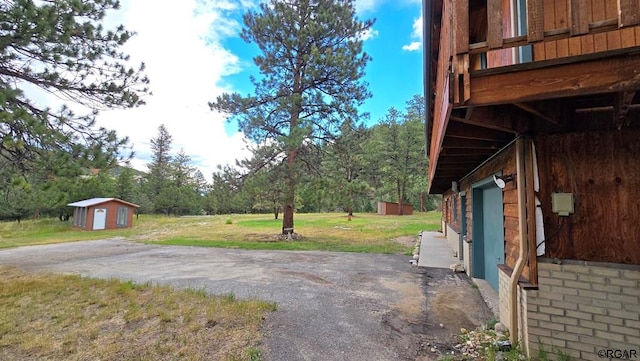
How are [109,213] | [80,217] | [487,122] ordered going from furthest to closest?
[109,213] < [80,217] < [487,122]

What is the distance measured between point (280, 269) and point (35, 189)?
518 centimetres

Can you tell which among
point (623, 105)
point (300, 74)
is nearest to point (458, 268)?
point (623, 105)

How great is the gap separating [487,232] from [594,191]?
10.5ft

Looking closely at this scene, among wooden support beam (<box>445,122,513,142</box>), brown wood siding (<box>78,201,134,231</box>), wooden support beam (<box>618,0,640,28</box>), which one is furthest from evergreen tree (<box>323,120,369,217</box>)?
brown wood siding (<box>78,201,134,231</box>)

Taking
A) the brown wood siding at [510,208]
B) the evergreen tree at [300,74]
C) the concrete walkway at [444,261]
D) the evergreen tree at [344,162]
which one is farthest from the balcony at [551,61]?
the evergreen tree at [344,162]

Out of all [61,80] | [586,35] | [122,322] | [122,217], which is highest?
[61,80]

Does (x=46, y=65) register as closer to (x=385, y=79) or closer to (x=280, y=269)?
(x=280, y=269)

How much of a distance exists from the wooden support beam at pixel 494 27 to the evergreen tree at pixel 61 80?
6.38 meters

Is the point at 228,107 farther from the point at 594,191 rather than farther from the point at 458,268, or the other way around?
the point at 594,191

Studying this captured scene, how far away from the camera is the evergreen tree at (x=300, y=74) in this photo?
11.8 m

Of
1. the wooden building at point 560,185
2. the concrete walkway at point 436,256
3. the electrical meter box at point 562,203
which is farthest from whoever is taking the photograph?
the concrete walkway at point 436,256

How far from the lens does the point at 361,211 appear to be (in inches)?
1433

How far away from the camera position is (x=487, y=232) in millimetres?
5656

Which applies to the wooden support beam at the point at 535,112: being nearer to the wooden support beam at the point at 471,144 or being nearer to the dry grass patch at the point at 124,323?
the wooden support beam at the point at 471,144
